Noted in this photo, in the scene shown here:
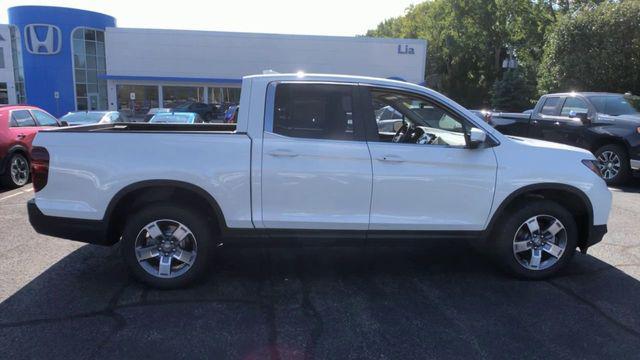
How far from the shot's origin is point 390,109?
515 cm

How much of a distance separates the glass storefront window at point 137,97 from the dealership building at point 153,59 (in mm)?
72

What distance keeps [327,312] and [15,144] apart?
8011 mm

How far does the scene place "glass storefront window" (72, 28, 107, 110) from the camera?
37.3 m

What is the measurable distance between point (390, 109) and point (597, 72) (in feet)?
75.1

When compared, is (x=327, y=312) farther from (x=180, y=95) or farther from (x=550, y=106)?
(x=180, y=95)

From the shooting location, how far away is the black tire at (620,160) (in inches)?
390

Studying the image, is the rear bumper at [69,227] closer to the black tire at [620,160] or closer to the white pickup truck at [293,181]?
the white pickup truck at [293,181]

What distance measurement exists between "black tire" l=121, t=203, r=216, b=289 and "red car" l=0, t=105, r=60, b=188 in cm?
601

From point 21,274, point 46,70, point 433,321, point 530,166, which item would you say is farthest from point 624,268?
point 46,70

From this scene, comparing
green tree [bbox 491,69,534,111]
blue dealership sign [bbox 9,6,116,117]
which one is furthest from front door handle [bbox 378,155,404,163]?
blue dealership sign [bbox 9,6,116,117]

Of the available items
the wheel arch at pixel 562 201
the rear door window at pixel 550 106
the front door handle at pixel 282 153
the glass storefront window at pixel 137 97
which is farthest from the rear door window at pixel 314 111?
the glass storefront window at pixel 137 97

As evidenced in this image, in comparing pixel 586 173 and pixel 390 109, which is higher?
pixel 390 109

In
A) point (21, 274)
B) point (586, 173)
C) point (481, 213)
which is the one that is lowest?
point (21, 274)

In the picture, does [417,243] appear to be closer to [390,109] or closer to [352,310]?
[352,310]
